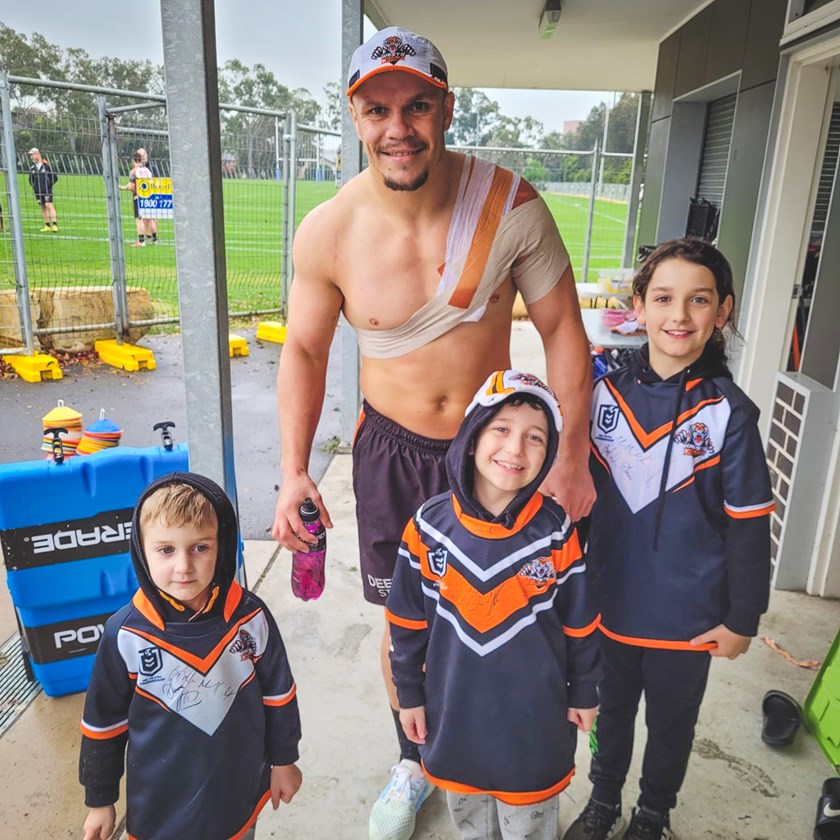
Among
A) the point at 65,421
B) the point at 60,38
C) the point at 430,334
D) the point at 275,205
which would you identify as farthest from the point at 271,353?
the point at 60,38

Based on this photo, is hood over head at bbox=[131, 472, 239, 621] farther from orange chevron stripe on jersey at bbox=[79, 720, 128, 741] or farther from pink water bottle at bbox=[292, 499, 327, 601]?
pink water bottle at bbox=[292, 499, 327, 601]

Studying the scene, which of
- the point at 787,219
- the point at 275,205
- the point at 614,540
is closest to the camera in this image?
the point at 614,540

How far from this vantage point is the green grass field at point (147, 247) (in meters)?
7.32

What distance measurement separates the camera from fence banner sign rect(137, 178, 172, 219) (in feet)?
25.1

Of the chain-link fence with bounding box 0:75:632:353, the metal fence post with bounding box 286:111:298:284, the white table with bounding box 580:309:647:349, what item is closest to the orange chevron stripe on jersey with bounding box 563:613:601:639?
the white table with bounding box 580:309:647:349

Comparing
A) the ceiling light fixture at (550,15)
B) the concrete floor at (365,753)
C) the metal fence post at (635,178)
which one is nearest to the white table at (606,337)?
the concrete floor at (365,753)

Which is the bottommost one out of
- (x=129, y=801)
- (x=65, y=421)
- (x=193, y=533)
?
(x=129, y=801)

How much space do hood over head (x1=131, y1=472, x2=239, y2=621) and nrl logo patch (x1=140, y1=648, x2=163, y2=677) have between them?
69 mm

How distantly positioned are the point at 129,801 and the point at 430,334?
4.30 feet

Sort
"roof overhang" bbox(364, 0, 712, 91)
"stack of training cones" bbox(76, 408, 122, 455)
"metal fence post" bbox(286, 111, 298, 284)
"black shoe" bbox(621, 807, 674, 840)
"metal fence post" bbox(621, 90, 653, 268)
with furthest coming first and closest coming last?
"metal fence post" bbox(621, 90, 653, 268)
"metal fence post" bbox(286, 111, 298, 284)
"roof overhang" bbox(364, 0, 712, 91)
"stack of training cones" bbox(76, 408, 122, 455)
"black shoe" bbox(621, 807, 674, 840)

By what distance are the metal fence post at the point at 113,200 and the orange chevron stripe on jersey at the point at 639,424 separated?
673 centimetres

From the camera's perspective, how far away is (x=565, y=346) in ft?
6.51

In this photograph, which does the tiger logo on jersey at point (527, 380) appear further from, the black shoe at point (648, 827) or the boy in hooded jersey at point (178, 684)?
the black shoe at point (648, 827)

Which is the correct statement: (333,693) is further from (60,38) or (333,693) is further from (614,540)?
(60,38)
